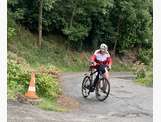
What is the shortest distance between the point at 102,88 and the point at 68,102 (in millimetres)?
1146

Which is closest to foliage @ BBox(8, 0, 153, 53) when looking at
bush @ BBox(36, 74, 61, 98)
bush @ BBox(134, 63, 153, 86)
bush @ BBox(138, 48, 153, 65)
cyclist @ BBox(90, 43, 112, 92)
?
bush @ BBox(138, 48, 153, 65)

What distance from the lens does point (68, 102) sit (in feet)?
40.8

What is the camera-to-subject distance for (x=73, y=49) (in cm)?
3956

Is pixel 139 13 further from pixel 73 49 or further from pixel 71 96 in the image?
pixel 71 96

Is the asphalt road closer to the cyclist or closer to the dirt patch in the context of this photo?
the dirt patch

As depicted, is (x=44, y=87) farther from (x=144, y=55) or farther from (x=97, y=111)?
(x=144, y=55)

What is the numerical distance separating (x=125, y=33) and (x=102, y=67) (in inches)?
1263

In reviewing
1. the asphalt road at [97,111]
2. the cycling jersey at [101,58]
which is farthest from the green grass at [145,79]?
the cycling jersey at [101,58]

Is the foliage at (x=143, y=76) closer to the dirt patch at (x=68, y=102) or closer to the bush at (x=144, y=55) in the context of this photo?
the dirt patch at (x=68, y=102)

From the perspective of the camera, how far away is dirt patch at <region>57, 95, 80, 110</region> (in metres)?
11.8

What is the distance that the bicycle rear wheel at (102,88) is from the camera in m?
12.9

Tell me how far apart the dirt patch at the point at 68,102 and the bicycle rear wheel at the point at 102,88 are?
29.1 inches

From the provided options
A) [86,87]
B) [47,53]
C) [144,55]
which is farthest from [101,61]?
[144,55]

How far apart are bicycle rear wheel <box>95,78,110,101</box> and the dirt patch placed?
74 centimetres
